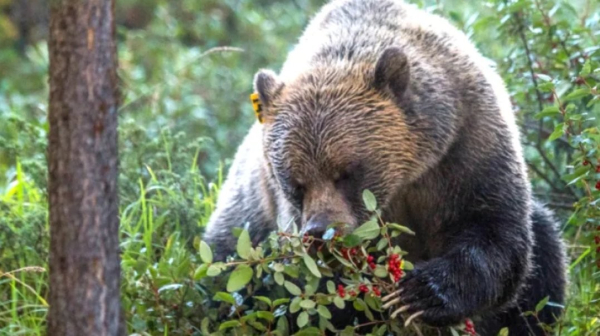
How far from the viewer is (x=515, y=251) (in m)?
4.89

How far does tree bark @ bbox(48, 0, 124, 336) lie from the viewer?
Result: 332 centimetres

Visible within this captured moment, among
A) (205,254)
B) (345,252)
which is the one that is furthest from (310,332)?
(205,254)

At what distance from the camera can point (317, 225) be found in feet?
14.4

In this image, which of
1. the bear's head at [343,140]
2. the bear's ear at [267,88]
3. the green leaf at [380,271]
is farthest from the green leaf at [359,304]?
the bear's ear at [267,88]

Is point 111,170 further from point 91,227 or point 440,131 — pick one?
point 440,131

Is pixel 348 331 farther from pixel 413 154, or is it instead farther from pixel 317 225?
pixel 413 154

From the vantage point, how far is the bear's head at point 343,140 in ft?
15.1

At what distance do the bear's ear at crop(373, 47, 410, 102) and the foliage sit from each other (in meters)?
0.62

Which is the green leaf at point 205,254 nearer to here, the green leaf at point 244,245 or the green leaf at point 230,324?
the green leaf at point 244,245

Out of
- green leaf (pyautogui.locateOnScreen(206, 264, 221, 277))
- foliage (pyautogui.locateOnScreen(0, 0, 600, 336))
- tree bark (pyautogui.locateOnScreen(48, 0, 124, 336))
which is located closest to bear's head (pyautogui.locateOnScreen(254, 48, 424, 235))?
foliage (pyautogui.locateOnScreen(0, 0, 600, 336))

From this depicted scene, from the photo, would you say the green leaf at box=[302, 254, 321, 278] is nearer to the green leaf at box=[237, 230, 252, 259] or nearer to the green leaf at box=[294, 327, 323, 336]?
the green leaf at box=[237, 230, 252, 259]

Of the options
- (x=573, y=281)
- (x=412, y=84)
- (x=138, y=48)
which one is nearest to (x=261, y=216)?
(x=412, y=84)

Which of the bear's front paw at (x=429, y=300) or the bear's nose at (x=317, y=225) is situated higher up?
the bear's nose at (x=317, y=225)

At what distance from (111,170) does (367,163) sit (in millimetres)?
1555
